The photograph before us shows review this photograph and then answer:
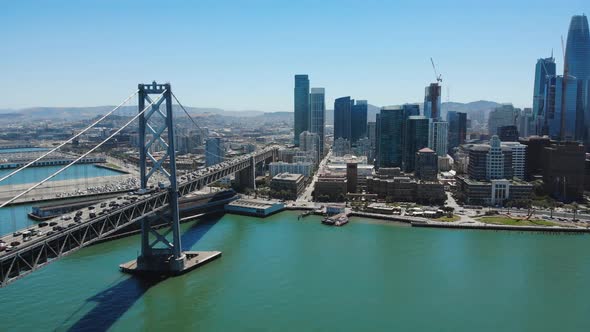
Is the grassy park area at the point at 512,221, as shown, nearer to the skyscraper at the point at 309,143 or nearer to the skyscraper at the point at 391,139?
the skyscraper at the point at 391,139

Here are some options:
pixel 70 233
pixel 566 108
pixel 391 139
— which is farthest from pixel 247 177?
pixel 566 108

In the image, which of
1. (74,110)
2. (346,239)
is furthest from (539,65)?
(74,110)

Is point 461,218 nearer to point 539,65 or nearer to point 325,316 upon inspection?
point 325,316

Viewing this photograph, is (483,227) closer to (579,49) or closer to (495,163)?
(495,163)

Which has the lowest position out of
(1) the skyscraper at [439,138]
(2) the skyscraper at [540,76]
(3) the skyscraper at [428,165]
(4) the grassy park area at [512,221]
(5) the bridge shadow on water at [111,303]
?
(5) the bridge shadow on water at [111,303]

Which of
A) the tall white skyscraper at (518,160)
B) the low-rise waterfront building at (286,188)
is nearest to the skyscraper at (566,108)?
the tall white skyscraper at (518,160)
